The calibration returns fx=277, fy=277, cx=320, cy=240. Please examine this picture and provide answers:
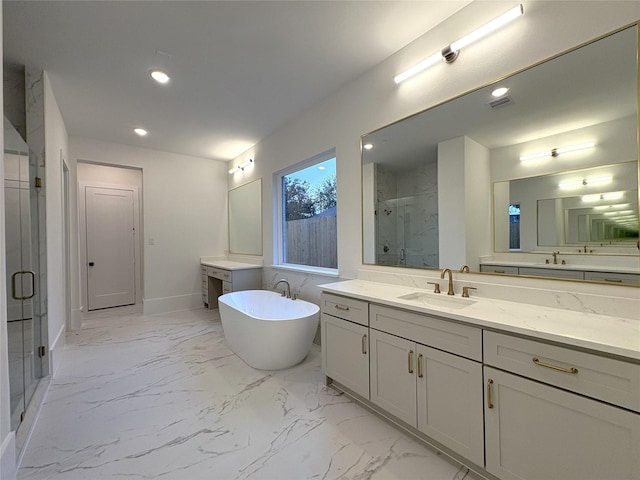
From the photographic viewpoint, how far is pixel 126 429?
183 cm

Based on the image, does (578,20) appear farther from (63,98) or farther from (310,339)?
(63,98)

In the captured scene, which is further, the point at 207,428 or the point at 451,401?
the point at 207,428

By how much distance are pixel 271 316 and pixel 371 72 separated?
2.86 m

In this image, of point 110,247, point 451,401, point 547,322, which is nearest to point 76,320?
point 110,247

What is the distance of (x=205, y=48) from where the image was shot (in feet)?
7.25

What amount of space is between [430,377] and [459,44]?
2.12m

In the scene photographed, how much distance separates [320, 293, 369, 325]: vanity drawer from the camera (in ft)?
6.42

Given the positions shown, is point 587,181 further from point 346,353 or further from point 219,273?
point 219,273

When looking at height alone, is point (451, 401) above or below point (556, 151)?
below

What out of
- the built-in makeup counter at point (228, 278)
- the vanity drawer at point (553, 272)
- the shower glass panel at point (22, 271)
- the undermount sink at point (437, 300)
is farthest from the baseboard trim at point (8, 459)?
the vanity drawer at point (553, 272)

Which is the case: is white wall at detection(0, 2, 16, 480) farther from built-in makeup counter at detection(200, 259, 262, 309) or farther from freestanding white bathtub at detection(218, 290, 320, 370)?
built-in makeup counter at detection(200, 259, 262, 309)

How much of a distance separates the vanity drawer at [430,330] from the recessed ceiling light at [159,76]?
2748mm

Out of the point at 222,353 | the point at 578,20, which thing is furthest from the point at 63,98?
the point at 578,20

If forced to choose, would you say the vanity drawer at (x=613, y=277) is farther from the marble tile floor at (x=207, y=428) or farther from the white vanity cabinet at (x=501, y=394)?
the marble tile floor at (x=207, y=428)
